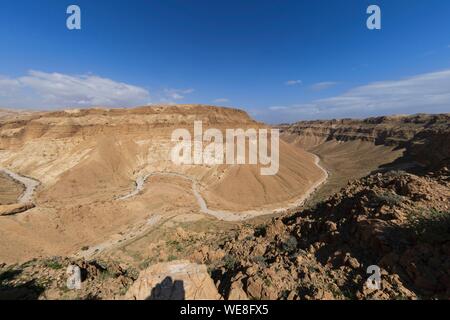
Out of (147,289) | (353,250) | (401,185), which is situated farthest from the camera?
(401,185)

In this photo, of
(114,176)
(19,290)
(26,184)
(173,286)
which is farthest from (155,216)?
(26,184)

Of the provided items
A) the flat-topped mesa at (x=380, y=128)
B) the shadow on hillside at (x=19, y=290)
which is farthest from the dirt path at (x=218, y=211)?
the flat-topped mesa at (x=380, y=128)

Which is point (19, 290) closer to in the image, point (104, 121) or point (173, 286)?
point (173, 286)

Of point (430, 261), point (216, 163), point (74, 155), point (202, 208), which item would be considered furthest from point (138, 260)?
point (74, 155)

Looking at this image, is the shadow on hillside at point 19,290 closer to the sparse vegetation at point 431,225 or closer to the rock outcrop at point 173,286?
the rock outcrop at point 173,286

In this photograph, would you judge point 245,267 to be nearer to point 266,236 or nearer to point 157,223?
point 266,236

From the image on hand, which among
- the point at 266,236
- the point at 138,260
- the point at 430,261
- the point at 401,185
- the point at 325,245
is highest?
the point at 401,185

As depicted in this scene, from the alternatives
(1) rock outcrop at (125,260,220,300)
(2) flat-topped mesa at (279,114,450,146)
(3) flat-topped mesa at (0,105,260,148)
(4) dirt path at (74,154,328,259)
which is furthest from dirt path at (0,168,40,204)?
(2) flat-topped mesa at (279,114,450,146)
